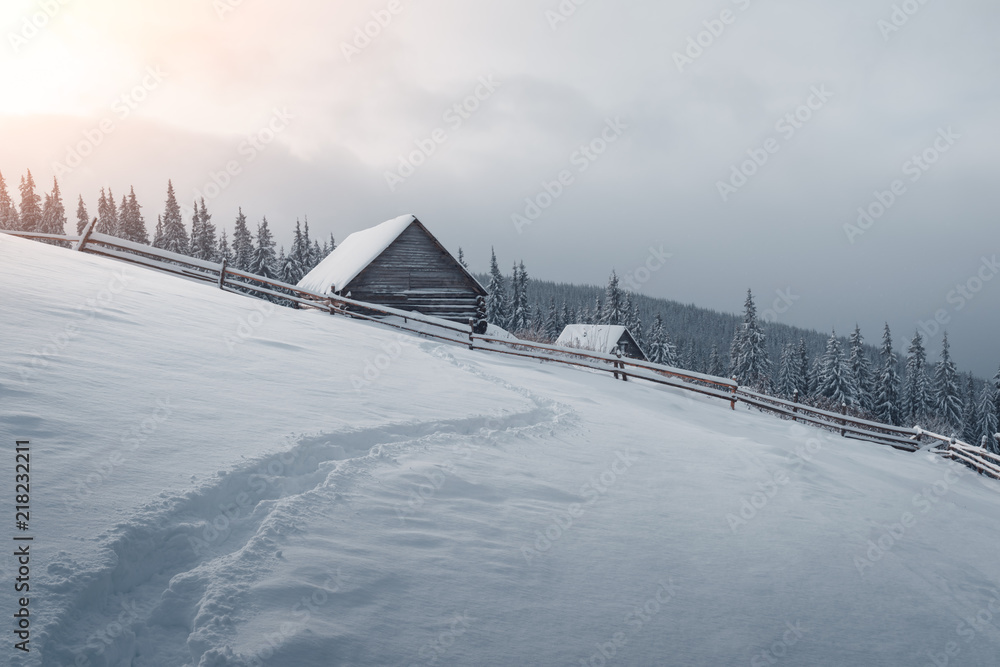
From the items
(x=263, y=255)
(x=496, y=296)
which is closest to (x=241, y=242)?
(x=263, y=255)

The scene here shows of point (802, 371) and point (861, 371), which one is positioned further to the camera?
point (802, 371)

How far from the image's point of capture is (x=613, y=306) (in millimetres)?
58000

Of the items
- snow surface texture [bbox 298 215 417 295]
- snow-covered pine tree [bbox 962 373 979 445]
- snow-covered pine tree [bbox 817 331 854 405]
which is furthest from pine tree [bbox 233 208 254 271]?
snow-covered pine tree [bbox 962 373 979 445]

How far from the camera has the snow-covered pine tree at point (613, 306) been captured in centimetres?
5722

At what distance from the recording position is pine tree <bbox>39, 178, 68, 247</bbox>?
62438mm

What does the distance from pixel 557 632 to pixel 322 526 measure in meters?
1.97

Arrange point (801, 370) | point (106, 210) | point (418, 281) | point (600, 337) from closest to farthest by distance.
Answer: point (418, 281), point (600, 337), point (801, 370), point (106, 210)

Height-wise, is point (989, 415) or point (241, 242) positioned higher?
point (241, 242)

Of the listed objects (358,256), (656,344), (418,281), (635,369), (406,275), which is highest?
(358,256)

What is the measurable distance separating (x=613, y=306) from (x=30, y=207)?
71.7m

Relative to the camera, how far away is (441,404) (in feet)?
26.0

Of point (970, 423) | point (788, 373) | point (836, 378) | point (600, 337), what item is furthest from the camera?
point (788, 373)

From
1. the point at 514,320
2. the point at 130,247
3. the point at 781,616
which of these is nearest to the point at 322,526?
the point at 781,616

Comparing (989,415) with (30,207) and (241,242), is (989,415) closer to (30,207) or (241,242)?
(241,242)
